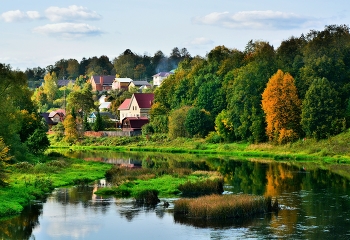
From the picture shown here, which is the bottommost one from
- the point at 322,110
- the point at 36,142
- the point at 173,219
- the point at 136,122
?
the point at 173,219

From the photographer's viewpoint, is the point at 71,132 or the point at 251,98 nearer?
the point at 251,98

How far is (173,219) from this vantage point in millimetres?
37688

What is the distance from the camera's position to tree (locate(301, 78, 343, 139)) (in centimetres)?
8175

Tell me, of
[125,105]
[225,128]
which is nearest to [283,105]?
[225,128]

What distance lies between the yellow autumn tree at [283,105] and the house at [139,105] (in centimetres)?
5680

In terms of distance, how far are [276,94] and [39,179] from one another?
44.5m

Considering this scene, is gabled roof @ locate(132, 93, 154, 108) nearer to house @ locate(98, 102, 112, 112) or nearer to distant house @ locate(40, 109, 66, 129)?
distant house @ locate(40, 109, 66, 129)

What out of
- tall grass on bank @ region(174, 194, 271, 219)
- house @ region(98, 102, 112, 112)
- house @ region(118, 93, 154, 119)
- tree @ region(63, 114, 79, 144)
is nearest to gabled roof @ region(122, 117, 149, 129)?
house @ region(118, 93, 154, 119)

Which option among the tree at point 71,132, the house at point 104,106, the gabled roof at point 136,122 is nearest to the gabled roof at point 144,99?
the gabled roof at point 136,122

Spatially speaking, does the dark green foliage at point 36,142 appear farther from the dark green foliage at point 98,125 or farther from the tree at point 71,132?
the dark green foliage at point 98,125

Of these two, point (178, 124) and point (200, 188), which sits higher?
point (178, 124)

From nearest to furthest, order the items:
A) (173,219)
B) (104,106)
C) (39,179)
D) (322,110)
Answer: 1. (173,219)
2. (39,179)
3. (322,110)
4. (104,106)

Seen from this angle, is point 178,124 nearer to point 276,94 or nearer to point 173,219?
point 276,94

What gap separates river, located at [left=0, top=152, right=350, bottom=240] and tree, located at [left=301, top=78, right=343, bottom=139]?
2920cm
